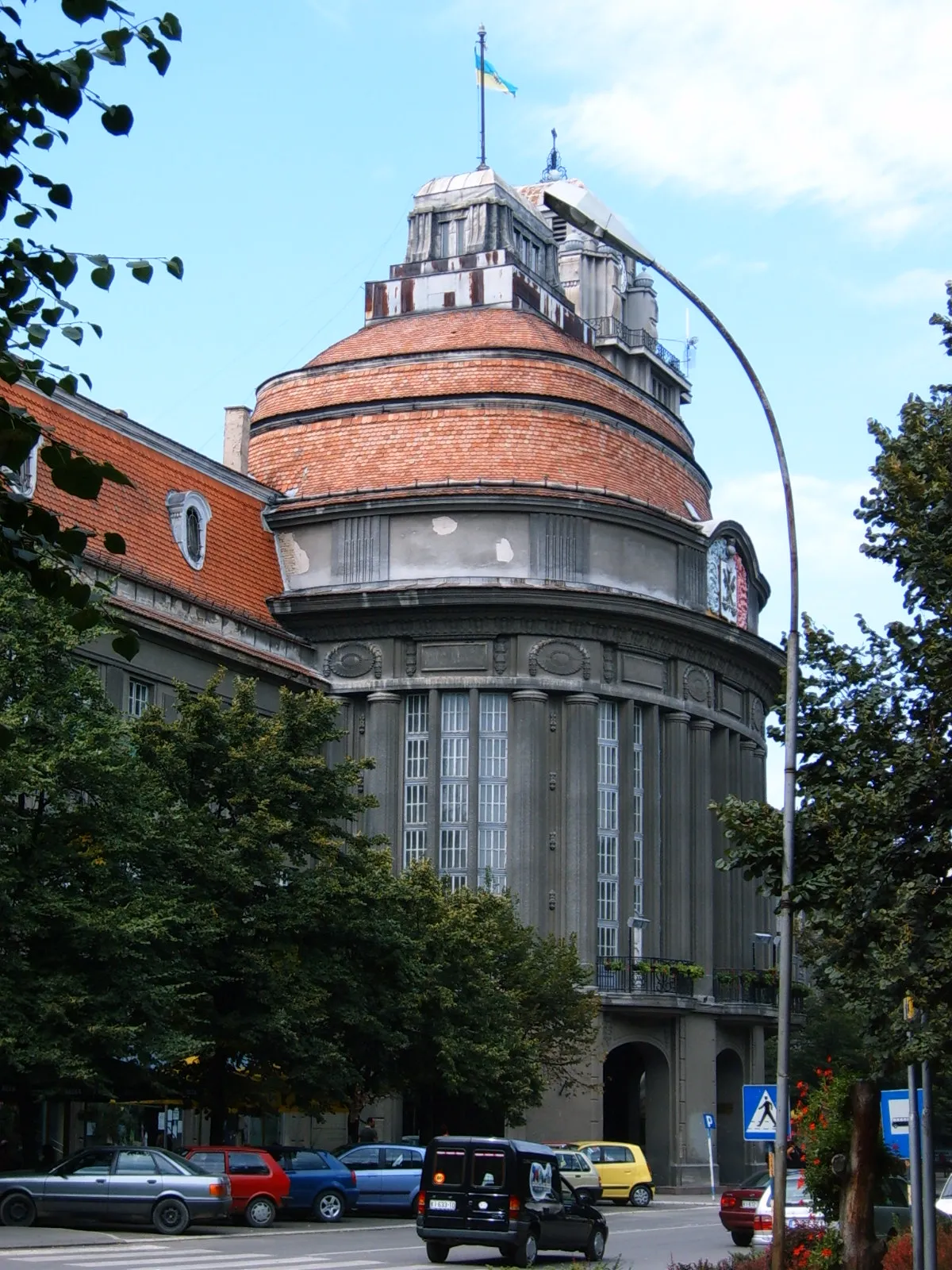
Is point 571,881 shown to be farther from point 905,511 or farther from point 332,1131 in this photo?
point 905,511

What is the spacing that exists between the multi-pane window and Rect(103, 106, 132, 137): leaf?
3915 cm

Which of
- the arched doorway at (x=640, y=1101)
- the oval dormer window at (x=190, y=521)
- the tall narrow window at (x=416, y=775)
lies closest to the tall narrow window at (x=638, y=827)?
the arched doorway at (x=640, y=1101)

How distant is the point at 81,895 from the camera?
33.9m

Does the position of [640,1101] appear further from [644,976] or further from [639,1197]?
[639,1197]

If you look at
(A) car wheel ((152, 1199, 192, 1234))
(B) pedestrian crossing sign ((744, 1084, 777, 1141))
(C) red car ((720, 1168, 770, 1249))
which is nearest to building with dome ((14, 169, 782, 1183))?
(C) red car ((720, 1168, 770, 1249))

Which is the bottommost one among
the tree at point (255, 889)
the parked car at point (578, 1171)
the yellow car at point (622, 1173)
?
the yellow car at point (622, 1173)

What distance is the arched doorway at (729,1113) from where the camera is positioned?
60719 mm

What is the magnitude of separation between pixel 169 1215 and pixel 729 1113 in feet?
109

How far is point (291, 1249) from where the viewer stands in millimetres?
28844

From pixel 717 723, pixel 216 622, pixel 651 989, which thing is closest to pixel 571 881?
pixel 651 989

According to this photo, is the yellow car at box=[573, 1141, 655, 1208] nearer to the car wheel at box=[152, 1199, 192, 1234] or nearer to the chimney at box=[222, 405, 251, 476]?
the car wheel at box=[152, 1199, 192, 1234]

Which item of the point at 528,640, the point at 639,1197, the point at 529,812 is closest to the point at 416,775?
the point at 529,812

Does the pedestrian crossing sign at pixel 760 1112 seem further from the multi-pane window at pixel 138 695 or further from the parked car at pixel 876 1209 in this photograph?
the multi-pane window at pixel 138 695

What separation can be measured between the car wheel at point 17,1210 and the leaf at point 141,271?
975 inches
